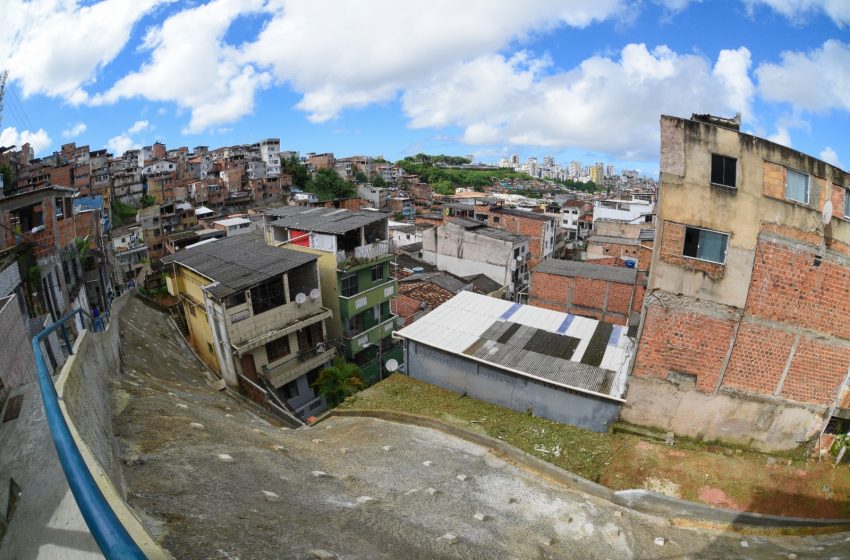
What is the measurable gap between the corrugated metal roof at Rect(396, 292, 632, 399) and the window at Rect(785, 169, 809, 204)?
6.02 metres

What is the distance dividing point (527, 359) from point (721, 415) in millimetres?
5169

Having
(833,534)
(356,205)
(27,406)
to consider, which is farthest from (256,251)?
(356,205)

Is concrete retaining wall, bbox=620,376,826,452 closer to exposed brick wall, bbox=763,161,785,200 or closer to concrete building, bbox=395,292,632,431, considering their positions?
concrete building, bbox=395,292,632,431

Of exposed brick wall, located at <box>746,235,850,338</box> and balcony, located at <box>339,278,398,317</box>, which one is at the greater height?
exposed brick wall, located at <box>746,235,850,338</box>

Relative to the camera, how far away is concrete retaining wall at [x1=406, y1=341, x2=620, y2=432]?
12.6 m

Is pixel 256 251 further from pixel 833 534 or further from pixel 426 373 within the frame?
pixel 833 534

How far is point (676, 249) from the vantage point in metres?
11.3

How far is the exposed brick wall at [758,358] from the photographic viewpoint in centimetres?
1041

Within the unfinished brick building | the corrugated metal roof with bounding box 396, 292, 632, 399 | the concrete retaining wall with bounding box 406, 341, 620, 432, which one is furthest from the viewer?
the corrugated metal roof with bounding box 396, 292, 632, 399


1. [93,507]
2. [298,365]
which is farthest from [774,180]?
[298,365]

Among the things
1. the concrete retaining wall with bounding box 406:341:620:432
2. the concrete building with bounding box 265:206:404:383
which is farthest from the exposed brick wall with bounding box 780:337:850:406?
the concrete building with bounding box 265:206:404:383

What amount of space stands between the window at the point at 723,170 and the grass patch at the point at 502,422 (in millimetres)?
7239

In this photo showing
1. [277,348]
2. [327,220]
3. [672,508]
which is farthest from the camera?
[327,220]

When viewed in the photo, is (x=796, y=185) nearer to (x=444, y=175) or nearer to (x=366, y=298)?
(x=366, y=298)
